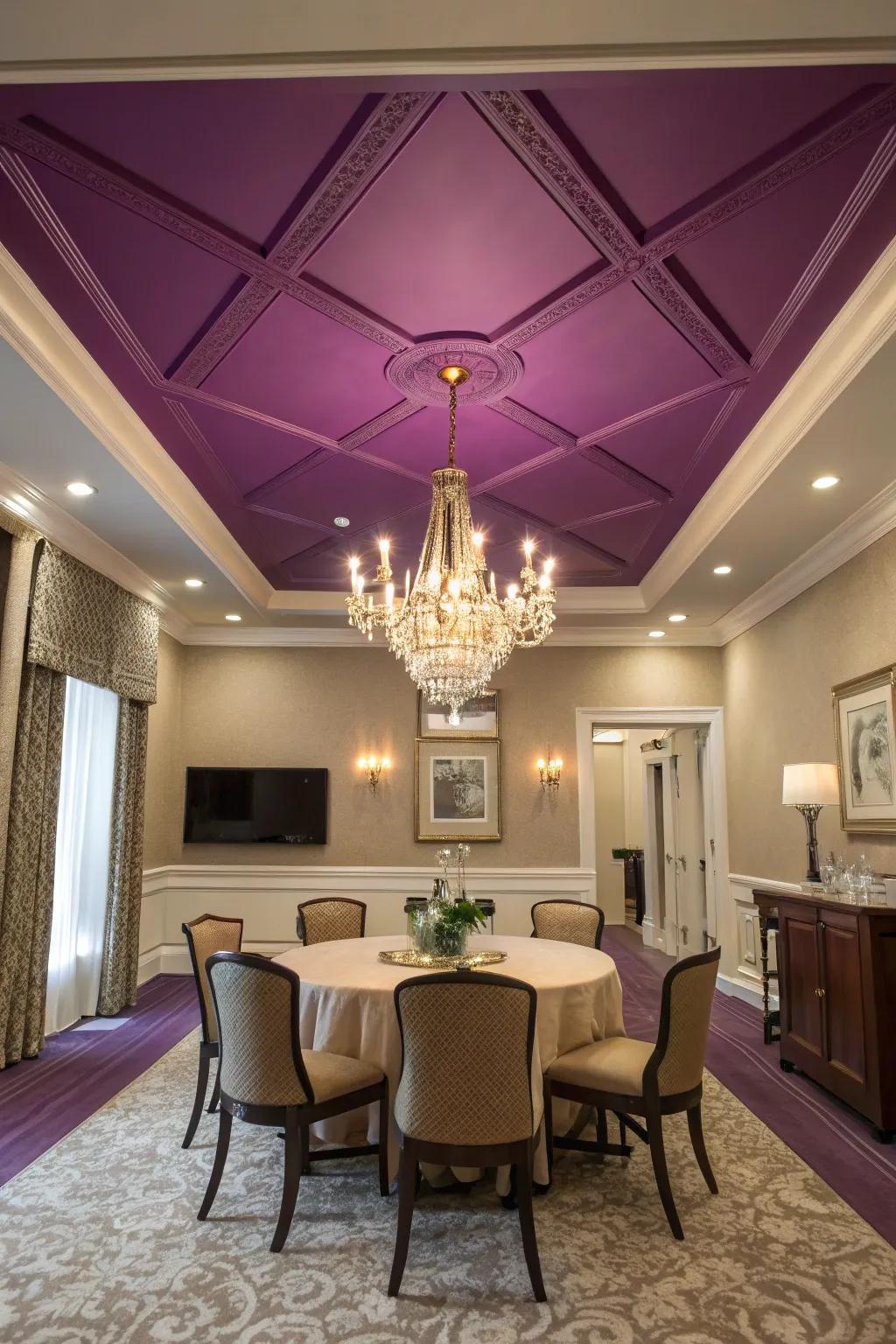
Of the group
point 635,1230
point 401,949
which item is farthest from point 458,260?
point 635,1230

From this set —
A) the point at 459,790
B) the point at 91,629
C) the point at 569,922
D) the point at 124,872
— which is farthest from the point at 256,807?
the point at 569,922

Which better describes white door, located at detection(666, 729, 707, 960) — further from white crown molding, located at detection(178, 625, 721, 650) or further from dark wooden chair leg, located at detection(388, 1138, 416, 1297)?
dark wooden chair leg, located at detection(388, 1138, 416, 1297)

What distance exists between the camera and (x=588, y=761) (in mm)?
7398

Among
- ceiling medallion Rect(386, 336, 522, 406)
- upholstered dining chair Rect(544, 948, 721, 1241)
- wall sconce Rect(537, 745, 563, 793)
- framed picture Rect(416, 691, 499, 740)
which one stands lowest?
upholstered dining chair Rect(544, 948, 721, 1241)

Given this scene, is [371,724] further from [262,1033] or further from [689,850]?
[262,1033]

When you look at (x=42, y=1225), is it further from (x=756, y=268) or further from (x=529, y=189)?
(x=756, y=268)

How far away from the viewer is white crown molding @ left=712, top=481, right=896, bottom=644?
14.9 feet

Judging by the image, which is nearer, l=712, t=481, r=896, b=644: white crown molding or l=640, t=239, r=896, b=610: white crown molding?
l=640, t=239, r=896, b=610: white crown molding

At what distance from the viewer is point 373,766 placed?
7340 mm

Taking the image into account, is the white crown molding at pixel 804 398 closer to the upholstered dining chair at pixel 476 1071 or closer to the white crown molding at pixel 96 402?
the upholstered dining chair at pixel 476 1071

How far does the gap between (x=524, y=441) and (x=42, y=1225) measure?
3823 millimetres

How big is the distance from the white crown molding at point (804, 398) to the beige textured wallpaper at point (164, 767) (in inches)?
171

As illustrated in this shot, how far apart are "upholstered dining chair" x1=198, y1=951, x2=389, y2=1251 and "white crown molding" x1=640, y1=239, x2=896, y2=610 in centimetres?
302

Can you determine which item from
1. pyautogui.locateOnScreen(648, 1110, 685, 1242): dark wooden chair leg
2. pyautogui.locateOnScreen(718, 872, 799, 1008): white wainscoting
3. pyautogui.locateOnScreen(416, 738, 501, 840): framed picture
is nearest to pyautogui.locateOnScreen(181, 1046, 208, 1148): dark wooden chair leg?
pyautogui.locateOnScreen(648, 1110, 685, 1242): dark wooden chair leg
